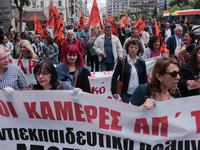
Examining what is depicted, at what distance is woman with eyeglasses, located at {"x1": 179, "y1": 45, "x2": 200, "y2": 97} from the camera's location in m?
3.30

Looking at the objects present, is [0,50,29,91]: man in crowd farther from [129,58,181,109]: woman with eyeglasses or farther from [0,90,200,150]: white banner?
[129,58,181,109]: woman with eyeglasses

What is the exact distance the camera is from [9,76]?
3396 mm

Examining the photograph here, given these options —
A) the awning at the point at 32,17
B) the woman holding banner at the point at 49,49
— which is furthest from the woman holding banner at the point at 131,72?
the awning at the point at 32,17

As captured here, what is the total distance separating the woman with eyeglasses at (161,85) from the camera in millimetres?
2572

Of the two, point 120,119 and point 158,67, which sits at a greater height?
point 158,67

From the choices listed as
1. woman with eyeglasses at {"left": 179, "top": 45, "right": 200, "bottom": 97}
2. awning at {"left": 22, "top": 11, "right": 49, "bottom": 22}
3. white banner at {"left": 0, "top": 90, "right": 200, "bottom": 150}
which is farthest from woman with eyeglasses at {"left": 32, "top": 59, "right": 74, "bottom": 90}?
awning at {"left": 22, "top": 11, "right": 49, "bottom": 22}

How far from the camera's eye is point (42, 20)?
46375 mm

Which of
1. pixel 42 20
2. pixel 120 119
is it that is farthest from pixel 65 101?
pixel 42 20

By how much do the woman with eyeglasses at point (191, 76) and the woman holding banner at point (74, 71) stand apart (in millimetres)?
1378

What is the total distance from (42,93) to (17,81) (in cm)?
83

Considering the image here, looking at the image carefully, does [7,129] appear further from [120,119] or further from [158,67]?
[158,67]

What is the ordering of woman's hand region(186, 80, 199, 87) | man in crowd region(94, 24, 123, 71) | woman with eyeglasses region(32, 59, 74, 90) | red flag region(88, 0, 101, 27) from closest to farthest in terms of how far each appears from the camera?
woman with eyeglasses region(32, 59, 74, 90) → woman's hand region(186, 80, 199, 87) → man in crowd region(94, 24, 123, 71) → red flag region(88, 0, 101, 27)

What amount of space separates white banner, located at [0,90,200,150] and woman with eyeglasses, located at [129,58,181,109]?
123 mm

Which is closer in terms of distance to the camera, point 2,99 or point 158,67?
point 158,67
